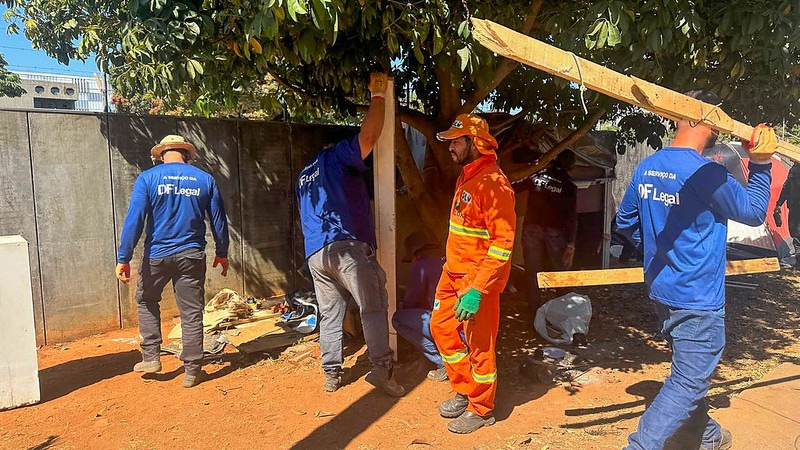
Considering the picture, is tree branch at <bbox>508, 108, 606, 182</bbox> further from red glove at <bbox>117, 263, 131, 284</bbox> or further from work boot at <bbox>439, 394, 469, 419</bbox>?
red glove at <bbox>117, 263, 131, 284</bbox>

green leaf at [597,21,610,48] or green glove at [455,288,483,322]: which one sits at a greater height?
green leaf at [597,21,610,48]

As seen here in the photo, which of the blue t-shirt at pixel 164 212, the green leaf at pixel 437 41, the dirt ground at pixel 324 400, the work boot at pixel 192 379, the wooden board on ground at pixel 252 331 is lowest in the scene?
the dirt ground at pixel 324 400

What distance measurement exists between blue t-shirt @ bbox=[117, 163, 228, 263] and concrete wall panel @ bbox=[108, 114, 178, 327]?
132 centimetres

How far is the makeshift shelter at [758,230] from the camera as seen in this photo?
7.50 m

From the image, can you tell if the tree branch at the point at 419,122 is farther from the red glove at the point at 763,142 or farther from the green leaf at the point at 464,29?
the red glove at the point at 763,142

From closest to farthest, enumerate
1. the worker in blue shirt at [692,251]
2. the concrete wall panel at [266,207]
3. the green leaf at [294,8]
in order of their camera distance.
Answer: the green leaf at [294,8]
the worker in blue shirt at [692,251]
the concrete wall panel at [266,207]

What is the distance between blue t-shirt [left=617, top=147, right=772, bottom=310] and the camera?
2.77 meters

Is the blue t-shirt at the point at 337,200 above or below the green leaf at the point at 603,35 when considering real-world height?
below

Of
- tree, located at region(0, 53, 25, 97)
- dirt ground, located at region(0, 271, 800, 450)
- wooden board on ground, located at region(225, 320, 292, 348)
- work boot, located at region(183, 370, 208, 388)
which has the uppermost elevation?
tree, located at region(0, 53, 25, 97)

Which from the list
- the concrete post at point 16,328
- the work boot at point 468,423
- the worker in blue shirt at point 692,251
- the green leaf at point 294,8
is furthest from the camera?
the concrete post at point 16,328

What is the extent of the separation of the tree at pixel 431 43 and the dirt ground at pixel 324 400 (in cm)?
181

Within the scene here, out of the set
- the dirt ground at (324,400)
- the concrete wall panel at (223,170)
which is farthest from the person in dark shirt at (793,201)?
the concrete wall panel at (223,170)

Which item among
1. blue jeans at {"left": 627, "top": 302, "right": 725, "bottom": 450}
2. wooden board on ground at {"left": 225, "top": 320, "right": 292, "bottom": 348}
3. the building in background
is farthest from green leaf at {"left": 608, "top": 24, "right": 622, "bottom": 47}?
the building in background

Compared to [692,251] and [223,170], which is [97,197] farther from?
[692,251]
